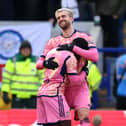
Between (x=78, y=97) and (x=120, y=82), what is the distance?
130 inches

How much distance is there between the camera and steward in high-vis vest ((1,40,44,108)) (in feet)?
37.2

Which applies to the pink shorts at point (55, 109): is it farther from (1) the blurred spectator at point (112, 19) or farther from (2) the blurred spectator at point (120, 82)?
(1) the blurred spectator at point (112, 19)

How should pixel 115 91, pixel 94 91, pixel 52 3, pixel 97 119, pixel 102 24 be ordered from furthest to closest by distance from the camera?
pixel 102 24, pixel 52 3, pixel 94 91, pixel 115 91, pixel 97 119

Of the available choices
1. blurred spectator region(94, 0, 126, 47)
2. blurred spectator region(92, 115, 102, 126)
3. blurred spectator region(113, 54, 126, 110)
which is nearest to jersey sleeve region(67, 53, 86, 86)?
blurred spectator region(92, 115, 102, 126)

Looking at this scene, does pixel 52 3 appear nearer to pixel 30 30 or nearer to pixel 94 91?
pixel 30 30

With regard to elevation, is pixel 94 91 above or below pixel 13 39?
below

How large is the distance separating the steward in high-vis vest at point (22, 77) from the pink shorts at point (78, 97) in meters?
3.32

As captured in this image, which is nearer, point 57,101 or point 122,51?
point 57,101

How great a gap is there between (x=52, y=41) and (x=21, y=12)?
6563mm

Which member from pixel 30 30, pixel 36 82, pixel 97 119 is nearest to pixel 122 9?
pixel 30 30

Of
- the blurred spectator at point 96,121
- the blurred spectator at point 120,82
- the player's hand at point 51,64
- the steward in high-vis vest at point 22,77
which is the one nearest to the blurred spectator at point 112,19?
the blurred spectator at point 120,82

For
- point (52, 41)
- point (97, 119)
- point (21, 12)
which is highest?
point (21, 12)

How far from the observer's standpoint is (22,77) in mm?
11383

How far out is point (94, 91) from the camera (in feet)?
40.8
